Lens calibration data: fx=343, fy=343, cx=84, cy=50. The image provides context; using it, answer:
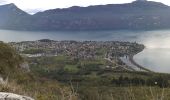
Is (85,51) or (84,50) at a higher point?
(84,50)

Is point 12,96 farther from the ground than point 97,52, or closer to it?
farther from the ground

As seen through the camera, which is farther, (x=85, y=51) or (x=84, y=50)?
(x=84, y=50)

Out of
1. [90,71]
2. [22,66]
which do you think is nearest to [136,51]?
[90,71]

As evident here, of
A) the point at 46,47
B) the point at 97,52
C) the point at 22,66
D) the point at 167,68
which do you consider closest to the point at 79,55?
the point at 97,52

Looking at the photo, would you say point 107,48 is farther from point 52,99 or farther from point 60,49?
point 52,99

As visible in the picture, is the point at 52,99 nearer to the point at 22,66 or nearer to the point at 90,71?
the point at 22,66

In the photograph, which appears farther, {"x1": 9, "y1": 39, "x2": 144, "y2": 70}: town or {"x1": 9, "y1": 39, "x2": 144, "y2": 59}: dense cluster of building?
{"x1": 9, "y1": 39, "x2": 144, "y2": 59}: dense cluster of building

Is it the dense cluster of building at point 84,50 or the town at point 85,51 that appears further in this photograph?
the dense cluster of building at point 84,50

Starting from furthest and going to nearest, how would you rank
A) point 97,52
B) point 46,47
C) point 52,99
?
point 46,47, point 97,52, point 52,99

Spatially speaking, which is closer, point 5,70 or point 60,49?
point 5,70

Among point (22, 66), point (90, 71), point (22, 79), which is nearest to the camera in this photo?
point (22, 79)
